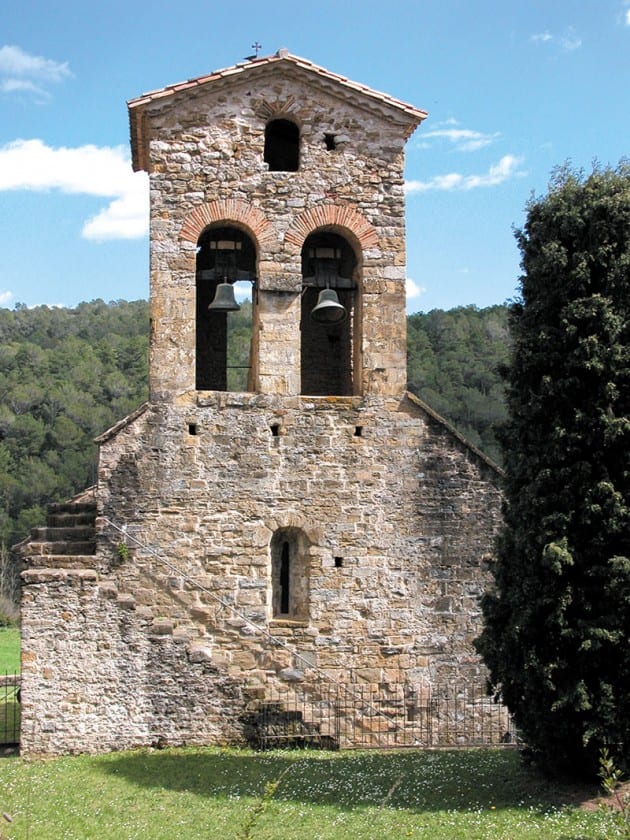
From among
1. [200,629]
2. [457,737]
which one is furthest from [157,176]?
[457,737]

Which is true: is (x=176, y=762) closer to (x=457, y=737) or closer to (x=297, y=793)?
(x=297, y=793)

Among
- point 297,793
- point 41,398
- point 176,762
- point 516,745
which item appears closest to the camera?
point 297,793

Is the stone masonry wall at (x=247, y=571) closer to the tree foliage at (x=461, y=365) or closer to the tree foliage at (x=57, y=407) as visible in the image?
the tree foliage at (x=461, y=365)

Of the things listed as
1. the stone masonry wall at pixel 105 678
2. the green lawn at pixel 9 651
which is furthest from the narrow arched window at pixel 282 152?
the green lawn at pixel 9 651

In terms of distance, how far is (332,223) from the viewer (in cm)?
1270

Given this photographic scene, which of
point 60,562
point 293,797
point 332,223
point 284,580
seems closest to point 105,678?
point 60,562

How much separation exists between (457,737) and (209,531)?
3.77 meters

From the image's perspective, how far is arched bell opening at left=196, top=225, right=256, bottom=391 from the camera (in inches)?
504

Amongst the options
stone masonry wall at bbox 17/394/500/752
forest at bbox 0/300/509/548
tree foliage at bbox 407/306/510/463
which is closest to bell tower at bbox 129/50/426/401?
stone masonry wall at bbox 17/394/500/752

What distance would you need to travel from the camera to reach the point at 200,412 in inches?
479

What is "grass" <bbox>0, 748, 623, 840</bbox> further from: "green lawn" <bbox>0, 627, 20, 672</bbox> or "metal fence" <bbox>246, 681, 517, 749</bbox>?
"green lawn" <bbox>0, 627, 20, 672</bbox>

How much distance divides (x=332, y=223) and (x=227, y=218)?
4.23 feet

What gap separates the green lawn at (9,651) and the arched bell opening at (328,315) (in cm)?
686

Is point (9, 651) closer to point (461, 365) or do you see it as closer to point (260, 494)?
point (260, 494)
